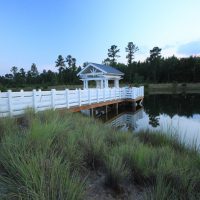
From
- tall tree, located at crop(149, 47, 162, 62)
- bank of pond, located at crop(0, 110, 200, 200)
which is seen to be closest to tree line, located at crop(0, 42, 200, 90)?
tall tree, located at crop(149, 47, 162, 62)

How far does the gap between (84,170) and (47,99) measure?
7505 mm

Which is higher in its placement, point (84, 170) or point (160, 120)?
point (84, 170)

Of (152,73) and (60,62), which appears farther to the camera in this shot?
(60,62)

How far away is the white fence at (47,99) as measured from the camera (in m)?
8.23

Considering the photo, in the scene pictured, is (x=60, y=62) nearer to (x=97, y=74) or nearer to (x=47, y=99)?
(x=97, y=74)

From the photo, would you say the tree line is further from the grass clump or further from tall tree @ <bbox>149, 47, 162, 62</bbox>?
the grass clump

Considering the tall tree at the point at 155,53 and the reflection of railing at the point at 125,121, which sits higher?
the tall tree at the point at 155,53

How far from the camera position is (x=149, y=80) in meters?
58.6

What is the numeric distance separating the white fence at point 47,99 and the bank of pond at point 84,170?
10.1 ft

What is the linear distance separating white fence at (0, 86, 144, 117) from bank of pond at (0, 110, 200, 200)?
307 cm

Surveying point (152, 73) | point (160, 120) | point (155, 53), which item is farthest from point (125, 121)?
point (155, 53)

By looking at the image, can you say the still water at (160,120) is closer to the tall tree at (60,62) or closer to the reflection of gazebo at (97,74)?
the reflection of gazebo at (97,74)

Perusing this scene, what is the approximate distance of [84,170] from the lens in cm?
373

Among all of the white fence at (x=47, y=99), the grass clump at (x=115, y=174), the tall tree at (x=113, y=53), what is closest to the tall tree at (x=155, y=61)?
the tall tree at (x=113, y=53)
